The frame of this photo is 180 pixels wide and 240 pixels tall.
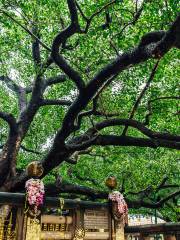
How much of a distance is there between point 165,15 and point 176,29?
2.75 metres

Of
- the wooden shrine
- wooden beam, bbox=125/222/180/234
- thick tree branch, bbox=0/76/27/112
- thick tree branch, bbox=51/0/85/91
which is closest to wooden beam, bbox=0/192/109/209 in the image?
the wooden shrine

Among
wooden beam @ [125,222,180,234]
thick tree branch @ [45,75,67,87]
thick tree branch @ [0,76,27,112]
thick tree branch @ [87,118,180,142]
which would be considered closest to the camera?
wooden beam @ [125,222,180,234]

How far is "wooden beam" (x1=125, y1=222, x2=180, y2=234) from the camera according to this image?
7.48m

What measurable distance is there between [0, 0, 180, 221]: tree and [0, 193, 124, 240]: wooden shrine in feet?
11.2

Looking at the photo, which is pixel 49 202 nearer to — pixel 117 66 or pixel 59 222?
pixel 59 222

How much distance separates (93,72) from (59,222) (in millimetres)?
7411

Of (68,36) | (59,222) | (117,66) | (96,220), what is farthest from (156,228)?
(68,36)

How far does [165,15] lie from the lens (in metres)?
8.76

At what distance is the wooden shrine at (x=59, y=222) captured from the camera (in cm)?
621

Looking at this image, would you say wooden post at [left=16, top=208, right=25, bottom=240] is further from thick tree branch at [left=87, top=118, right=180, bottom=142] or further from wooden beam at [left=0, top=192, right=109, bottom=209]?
thick tree branch at [left=87, top=118, right=180, bottom=142]

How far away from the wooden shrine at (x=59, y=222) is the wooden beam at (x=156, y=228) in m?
0.87

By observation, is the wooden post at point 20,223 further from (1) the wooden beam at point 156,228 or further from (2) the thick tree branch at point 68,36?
(2) the thick tree branch at point 68,36

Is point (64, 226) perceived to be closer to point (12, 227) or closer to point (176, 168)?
point (12, 227)

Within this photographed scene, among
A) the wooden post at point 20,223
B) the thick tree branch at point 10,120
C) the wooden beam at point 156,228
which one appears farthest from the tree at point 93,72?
the wooden post at point 20,223
